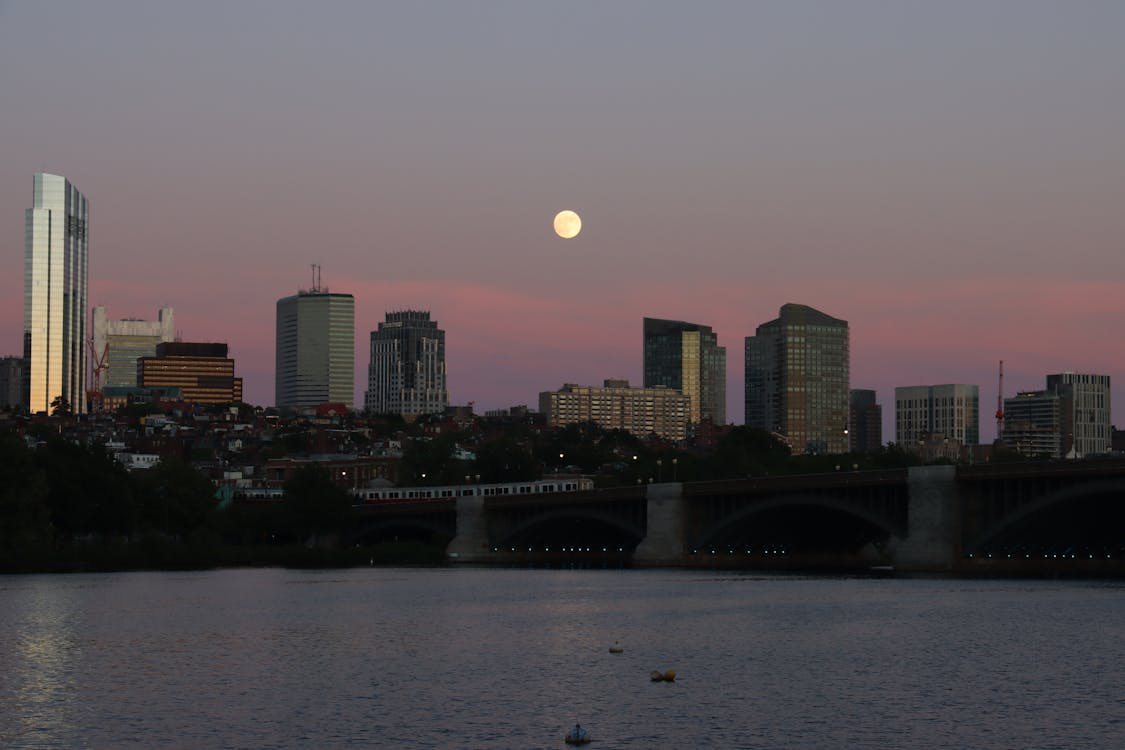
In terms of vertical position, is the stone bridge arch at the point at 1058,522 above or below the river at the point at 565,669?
above

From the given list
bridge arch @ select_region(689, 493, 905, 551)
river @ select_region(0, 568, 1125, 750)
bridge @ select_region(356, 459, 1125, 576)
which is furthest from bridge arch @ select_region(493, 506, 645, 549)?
river @ select_region(0, 568, 1125, 750)

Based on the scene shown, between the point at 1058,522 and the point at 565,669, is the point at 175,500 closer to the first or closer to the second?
the point at 1058,522

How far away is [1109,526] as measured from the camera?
130750mm

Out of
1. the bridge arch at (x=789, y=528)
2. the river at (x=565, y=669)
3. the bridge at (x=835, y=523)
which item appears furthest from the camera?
the bridge arch at (x=789, y=528)

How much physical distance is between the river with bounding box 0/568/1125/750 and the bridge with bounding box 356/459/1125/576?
11.1 metres

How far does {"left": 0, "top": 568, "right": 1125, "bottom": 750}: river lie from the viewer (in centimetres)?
4950

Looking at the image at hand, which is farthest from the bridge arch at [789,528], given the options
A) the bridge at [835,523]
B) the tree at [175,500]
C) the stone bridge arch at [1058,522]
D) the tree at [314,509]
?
the tree at [175,500]

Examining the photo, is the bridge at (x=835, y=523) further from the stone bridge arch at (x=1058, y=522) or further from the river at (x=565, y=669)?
the river at (x=565, y=669)

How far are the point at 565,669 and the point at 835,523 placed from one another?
319 ft

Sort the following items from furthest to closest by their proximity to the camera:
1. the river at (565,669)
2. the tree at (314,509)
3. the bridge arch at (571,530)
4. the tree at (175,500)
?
the tree at (314,509) → the tree at (175,500) → the bridge arch at (571,530) → the river at (565,669)

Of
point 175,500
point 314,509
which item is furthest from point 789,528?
point 175,500

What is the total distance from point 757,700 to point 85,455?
122m

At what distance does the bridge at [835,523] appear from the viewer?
12262 centimetres

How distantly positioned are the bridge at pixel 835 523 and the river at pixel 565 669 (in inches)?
438
